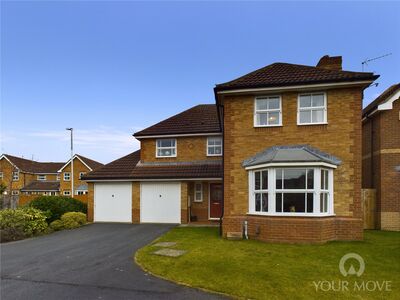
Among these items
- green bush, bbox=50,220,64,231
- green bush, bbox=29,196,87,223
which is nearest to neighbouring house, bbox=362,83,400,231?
green bush, bbox=50,220,64,231

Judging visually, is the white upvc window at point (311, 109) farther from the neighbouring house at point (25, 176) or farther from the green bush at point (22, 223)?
the neighbouring house at point (25, 176)

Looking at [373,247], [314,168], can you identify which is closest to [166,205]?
[314,168]

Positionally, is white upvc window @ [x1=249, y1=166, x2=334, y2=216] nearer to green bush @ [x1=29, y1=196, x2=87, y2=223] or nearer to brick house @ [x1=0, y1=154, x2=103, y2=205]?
green bush @ [x1=29, y1=196, x2=87, y2=223]

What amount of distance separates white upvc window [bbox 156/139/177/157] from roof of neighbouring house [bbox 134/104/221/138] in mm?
621

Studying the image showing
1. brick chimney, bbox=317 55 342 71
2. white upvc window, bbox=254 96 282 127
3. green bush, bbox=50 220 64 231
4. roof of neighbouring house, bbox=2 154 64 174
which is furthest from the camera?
roof of neighbouring house, bbox=2 154 64 174

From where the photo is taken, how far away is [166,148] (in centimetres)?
1822

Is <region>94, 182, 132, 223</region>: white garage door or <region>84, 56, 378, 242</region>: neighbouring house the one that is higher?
<region>84, 56, 378, 242</region>: neighbouring house

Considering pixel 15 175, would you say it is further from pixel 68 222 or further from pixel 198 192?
pixel 198 192

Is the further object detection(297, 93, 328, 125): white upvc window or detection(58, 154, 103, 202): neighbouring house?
detection(58, 154, 103, 202): neighbouring house

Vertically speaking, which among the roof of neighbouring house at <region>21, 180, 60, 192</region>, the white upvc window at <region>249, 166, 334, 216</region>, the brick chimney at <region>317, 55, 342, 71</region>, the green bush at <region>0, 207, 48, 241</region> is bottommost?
the roof of neighbouring house at <region>21, 180, 60, 192</region>

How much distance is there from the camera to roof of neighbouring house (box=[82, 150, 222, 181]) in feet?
53.8

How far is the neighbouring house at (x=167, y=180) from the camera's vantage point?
16.6 m

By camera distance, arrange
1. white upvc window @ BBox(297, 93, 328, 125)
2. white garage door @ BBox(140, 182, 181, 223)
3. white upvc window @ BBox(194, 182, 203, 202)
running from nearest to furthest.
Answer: white upvc window @ BBox(297, 93, 328, 125), white garage door @ BBox(140, 182, 181, 223), white upvc window @ BBox(194, 182, 203, 202)

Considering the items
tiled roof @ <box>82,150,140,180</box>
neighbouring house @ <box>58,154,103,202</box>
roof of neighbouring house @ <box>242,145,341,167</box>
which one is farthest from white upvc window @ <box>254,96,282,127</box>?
neighbouring house @ <box>58,154,103,202</box>
